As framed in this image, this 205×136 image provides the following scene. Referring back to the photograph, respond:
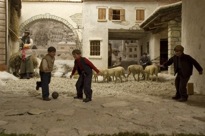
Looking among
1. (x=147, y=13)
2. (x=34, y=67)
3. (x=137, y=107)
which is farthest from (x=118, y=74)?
(x=147, y=13)

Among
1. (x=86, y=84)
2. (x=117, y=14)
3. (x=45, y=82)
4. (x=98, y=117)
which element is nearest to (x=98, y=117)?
(x=98, y=117)

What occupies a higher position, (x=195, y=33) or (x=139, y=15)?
(x=139, y=15)

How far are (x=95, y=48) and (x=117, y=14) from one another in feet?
11.2


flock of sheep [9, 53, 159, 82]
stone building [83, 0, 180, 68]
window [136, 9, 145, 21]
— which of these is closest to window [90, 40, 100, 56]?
stone building [83, 0, 180, 68]

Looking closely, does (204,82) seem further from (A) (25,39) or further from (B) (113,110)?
(A) (25,39)

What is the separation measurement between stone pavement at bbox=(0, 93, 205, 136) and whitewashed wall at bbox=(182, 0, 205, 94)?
196 cm

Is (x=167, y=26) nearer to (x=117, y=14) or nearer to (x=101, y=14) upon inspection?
(x=117, y=14)

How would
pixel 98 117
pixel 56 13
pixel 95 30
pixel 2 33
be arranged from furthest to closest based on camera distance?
pixel 56 13 < pixel 95 30 < pixel 2 33 < pixel 98 117

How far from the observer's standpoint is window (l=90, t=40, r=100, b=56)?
23625 mm

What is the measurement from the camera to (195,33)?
29.9ft

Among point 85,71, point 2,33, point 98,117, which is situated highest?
point 2,33

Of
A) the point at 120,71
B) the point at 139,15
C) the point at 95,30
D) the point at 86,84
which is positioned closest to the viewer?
the point at 86,84

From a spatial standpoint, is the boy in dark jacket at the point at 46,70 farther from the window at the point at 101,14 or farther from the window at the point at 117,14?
the window at the point at 117,14

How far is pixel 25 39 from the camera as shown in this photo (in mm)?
14680
